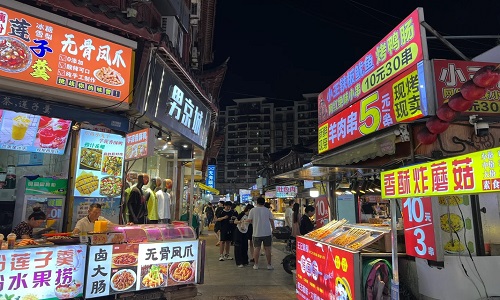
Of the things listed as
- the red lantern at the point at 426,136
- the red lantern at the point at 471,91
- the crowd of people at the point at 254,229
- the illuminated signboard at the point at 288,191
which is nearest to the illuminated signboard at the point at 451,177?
the red lantern at the point at 426,136

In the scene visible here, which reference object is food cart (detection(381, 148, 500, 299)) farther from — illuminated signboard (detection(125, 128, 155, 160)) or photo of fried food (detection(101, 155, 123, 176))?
photo of fried food (detection(101, 155, 123, 176))

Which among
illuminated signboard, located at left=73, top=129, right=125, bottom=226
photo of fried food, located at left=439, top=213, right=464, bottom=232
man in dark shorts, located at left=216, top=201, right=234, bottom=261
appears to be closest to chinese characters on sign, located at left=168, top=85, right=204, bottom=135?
illuminated signboard, located at left=73, top=129, right=125, bottom=226

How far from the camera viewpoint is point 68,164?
6.83 meters

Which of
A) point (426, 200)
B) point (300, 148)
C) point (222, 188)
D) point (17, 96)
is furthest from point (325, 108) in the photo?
point (222, 188)

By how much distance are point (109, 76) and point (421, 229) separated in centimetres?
651

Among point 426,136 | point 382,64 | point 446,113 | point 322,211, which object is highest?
point 382,64

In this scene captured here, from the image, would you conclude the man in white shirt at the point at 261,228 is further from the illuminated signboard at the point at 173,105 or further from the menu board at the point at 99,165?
the menu board at the point at 99,165

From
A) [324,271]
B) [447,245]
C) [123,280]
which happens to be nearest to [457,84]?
[447,245]

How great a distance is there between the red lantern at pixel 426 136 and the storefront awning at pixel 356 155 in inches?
8.7

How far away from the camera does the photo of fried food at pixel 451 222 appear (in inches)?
198

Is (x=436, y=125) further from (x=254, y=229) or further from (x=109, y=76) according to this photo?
(x=254, y=229)

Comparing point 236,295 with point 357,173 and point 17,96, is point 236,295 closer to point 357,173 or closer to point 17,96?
point 357,173

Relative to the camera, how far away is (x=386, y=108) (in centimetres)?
528

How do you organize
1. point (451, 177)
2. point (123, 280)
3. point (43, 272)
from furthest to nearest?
point (123, 280) → point (43, 272) → point (451, 177)
